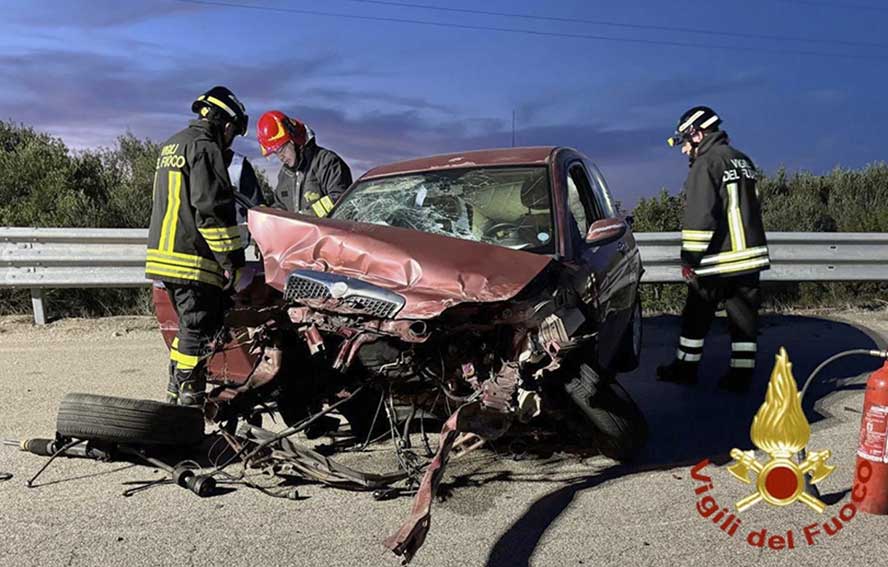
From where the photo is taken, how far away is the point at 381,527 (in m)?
3.28

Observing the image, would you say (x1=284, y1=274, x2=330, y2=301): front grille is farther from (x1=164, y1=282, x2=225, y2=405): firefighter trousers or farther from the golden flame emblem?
the golden flame emblem

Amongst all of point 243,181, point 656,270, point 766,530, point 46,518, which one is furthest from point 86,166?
point 766,530

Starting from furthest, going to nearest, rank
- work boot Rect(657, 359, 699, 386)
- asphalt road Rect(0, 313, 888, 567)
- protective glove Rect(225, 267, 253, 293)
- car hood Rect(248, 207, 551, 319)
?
work boot Rect(657, 359, 699, 386) < protective glove Rect(225, 267, 253, 293) < car hood Rect(248, 207, 551, 319) < asphalt road Rect(0, 313, 888, 567)

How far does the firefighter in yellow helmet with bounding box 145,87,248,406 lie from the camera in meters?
4.44

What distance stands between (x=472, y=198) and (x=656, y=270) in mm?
4211

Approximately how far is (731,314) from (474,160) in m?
2.38

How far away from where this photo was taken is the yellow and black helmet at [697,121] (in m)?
6.02

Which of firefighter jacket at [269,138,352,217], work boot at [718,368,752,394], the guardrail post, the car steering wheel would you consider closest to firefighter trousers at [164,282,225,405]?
the car steering wheel

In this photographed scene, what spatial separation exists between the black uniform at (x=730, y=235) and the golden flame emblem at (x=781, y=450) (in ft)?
7.10

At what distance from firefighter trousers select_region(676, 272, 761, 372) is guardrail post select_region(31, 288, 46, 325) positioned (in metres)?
6.11

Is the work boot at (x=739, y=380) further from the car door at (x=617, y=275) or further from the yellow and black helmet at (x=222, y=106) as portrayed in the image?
the yellow and black helmet at (x=222, y=106)

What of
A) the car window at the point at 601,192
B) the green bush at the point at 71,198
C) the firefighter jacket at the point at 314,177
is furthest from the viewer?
the green bush at the point at 71,198

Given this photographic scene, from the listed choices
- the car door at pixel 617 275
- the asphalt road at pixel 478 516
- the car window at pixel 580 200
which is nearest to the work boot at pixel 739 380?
the asphalt road at pixel 478 516

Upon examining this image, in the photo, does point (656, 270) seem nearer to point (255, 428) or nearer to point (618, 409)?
point (618, 409)
